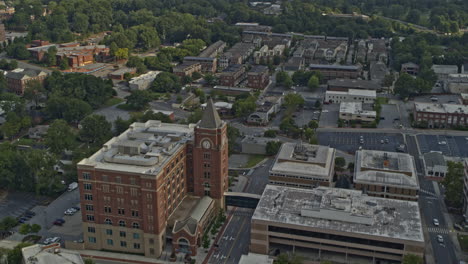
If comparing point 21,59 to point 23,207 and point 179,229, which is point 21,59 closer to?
point 23,207

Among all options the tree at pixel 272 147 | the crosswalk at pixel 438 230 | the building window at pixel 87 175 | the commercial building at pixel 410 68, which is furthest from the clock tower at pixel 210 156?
the commercial building at pixel 410 68

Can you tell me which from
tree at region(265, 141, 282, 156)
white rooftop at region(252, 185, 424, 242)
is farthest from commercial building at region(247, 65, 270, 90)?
white rooftop at region(252, 185, 424, 242)

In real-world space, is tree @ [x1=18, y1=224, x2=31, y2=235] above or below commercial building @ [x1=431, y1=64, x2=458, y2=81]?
below

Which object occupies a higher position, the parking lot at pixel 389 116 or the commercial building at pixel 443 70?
the commercial building at pixel 443 70

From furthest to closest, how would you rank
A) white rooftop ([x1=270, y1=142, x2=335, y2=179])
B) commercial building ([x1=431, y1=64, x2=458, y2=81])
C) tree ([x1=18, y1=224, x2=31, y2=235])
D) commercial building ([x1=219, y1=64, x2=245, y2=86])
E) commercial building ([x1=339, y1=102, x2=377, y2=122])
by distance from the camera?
1. commercial building ([x1=431, y1=64, x2=458, y2=81])
2. commercial building ([x1=219, y1=64, x2=245, y2=86])
3. commercial building ([x1=339, y1=102, x2=377, y2=122])
4. white rooftop ([x1=270, y1=142, x2=335, y2=179])
5. tree ([x1=18, y1=224, x2=31, y2=235])

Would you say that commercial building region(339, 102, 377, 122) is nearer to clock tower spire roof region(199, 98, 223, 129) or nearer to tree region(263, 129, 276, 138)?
tree region(263, 129, 276, 138)

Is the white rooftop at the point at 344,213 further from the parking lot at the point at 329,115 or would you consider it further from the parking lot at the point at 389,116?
the parking lot at the point at 389,116
